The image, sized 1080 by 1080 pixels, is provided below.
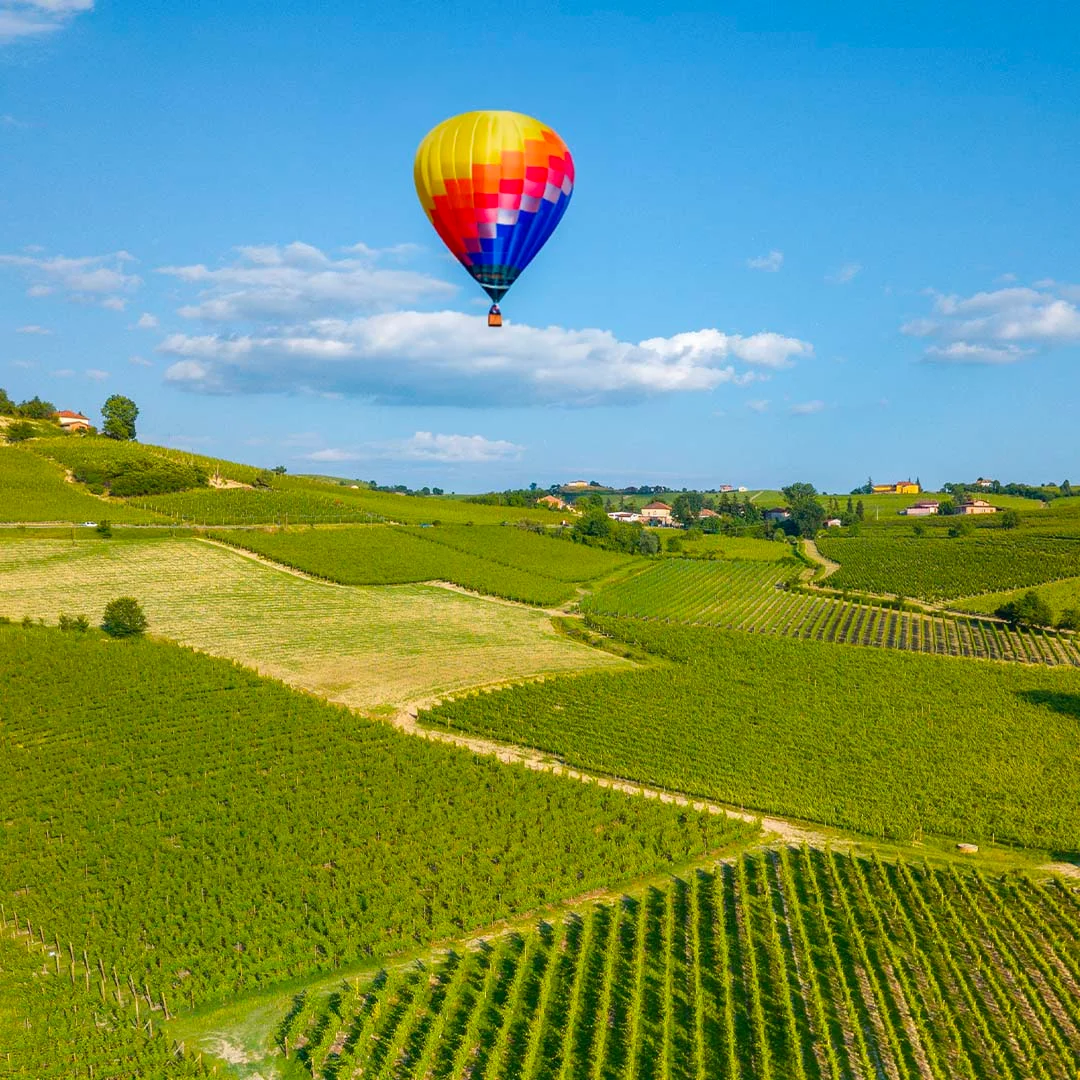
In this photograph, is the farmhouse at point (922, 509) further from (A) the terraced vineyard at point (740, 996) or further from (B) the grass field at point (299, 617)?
(A) the terraced vineyard at point (740, 996)

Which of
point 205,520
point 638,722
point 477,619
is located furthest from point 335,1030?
point 205,520

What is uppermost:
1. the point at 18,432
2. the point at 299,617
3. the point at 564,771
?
the point at 18,432

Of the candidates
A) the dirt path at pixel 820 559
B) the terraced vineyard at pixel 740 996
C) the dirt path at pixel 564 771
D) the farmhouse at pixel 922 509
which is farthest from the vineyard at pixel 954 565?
the terraced vineyard at pixel 740 996

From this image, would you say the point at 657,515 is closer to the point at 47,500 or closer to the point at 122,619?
the point at 47,500

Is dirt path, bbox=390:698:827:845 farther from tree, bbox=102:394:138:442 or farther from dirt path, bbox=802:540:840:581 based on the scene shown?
tree, bbox=102:394:138:442

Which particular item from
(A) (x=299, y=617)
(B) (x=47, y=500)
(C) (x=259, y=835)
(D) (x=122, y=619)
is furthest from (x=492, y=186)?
(B) (x=47, y=500)

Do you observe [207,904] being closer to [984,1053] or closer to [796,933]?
[796,933]

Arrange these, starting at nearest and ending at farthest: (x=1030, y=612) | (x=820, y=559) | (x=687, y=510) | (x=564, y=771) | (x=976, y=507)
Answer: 1. (x=564, y=771)
2. (x=1030, y=612)
3. (x=820, y=559)
4. (x=976, y=507)
5. (x=687, y=510)
